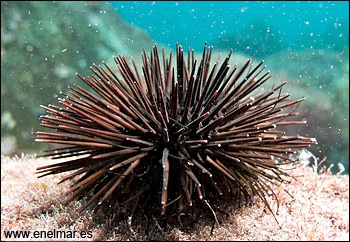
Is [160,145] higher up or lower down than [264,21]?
lower down

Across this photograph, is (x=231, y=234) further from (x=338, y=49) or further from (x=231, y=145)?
(x=338, y=49)

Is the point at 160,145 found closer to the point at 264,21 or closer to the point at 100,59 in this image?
the point at 100,59

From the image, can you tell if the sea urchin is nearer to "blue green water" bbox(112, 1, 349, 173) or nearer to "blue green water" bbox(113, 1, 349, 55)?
"blue green water" bbox(112, 1, 349, 173)

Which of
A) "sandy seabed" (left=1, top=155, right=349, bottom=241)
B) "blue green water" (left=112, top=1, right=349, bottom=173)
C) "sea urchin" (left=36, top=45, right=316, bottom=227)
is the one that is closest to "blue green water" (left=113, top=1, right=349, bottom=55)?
"blue green water" (left=112, top=1, right=349, bottom=173)

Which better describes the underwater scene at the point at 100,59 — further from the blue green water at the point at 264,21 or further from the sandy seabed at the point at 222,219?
the sandy seabed at the point at 222,219

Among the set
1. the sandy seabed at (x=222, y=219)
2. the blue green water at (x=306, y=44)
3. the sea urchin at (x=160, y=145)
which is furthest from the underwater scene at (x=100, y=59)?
the sea urchin at (x=160, y=145)

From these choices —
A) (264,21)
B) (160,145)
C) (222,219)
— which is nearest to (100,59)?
(160,145)

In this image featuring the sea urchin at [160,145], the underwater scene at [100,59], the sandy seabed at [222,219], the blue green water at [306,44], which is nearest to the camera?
the sea urchin at [160,145]
